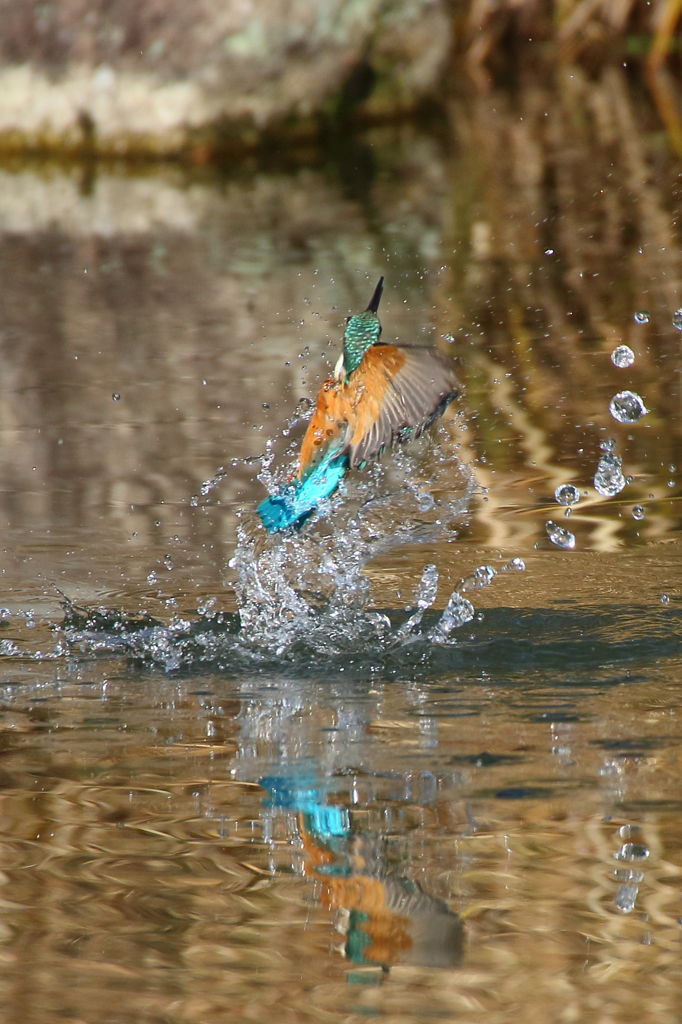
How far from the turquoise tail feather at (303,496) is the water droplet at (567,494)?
2.59 feet

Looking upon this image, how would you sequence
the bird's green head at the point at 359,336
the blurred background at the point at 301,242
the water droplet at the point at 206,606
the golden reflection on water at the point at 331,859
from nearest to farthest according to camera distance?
the golden reflection on water at the point at 331,859 < the bird's green head at the point at 359,336 < the water droplet at the point at 206,606 < the blurred background at the point at 301,242

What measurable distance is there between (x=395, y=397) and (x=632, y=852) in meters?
1.02

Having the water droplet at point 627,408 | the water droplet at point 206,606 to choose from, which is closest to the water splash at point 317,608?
the water droplet at point 206,606

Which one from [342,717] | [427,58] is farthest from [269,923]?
[427,58]

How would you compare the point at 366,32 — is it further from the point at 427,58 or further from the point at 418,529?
the point at 418,529

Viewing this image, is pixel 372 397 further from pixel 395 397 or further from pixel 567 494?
pixel 567 494

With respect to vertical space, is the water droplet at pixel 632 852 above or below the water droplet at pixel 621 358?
below

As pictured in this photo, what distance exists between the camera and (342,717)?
2.53 m

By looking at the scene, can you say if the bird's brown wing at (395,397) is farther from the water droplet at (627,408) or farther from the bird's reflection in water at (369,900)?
the water droplet at (627,408)

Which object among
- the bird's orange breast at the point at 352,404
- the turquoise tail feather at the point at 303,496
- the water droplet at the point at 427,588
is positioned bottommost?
the water droplet at the point at 427,588

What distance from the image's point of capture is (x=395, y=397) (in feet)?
9.06

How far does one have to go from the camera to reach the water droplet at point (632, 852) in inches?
77.5

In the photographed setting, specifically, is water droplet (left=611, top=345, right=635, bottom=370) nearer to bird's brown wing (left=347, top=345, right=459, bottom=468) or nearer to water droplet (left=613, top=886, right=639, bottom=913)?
bird's brown wing (left=347, top=345, right=459, bottom=468)

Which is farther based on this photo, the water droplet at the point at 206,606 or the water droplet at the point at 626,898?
the water droplet at the point at 206,606
